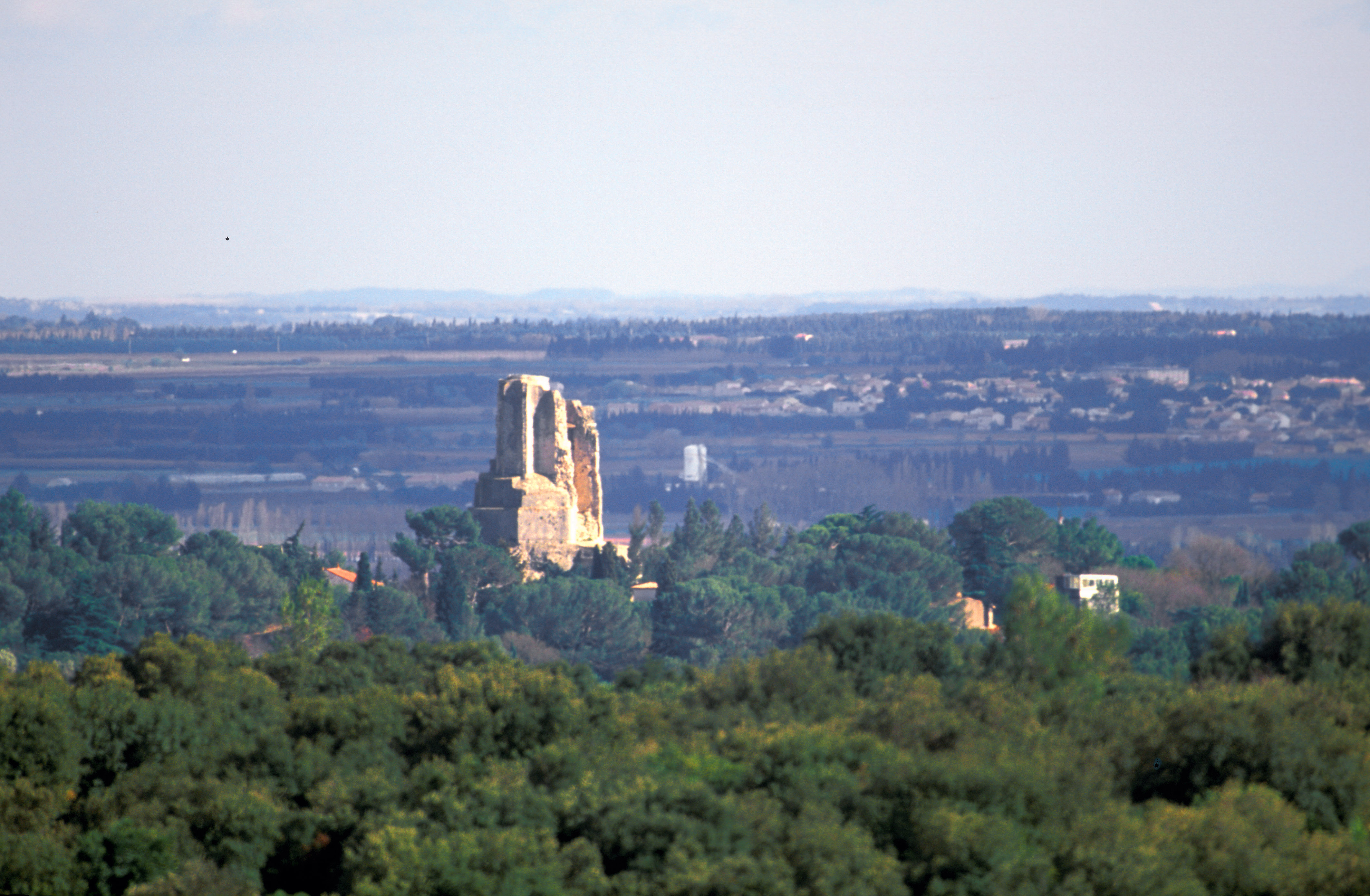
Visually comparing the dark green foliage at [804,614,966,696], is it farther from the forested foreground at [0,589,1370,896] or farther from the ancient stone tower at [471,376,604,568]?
the ancient stone tower at [471,376,604,568]

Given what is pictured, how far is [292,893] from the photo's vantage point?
100 feet

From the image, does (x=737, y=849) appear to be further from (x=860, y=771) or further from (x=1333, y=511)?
(x=1333, y=511)

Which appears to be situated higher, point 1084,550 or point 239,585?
point 239,585

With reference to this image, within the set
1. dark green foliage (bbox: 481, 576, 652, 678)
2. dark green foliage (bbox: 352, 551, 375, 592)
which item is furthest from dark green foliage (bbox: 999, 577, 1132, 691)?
dark green foliage (bbox: 352, 551, 375, 592)

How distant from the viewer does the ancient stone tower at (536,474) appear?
8194 cm

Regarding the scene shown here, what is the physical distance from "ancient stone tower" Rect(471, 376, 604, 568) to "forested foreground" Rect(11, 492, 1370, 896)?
2987 centimetres

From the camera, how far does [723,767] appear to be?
1287 inches

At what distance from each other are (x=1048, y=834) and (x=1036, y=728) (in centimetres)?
611

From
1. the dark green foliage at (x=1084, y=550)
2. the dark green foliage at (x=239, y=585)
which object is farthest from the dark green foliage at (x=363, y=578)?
the dark green foliage at (x=1084, y=550)

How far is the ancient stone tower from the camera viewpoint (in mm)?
81938

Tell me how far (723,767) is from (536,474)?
165ft

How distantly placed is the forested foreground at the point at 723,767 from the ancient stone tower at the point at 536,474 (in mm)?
29869

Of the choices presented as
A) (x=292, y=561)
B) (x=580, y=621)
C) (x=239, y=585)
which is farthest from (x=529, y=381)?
(x=239, y=585)

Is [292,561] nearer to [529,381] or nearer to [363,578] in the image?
[363,578]
